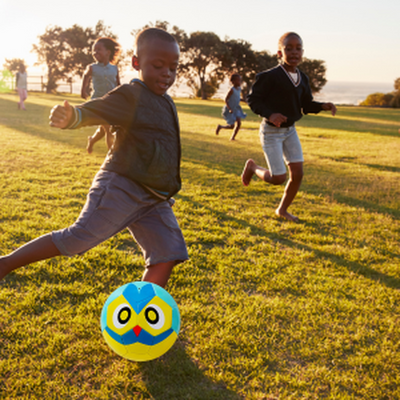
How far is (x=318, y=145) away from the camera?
12602 mm

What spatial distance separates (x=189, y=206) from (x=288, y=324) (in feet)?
9.26

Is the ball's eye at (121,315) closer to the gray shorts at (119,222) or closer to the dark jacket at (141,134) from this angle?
the gray shorts at (119,222)

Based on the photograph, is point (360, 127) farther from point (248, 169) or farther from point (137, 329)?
point (137, 329)

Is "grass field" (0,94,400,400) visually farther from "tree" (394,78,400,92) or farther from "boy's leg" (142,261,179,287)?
"tree" (394,78,400,92)

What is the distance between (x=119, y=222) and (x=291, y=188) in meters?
3.15

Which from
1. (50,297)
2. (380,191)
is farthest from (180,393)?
(380,191)

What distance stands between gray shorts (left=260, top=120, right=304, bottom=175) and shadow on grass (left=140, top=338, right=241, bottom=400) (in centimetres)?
297

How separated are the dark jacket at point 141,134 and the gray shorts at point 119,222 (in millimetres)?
89

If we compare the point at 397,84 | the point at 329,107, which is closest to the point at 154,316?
the point at 329,107

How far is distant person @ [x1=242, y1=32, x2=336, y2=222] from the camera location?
14.4 feet

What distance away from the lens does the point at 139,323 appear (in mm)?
2105

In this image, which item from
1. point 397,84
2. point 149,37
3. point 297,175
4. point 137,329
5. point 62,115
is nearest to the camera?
point 62,115

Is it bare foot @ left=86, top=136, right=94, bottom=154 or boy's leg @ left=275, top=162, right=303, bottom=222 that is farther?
bare foot @ left=86, top=136, right=94, bottom=154

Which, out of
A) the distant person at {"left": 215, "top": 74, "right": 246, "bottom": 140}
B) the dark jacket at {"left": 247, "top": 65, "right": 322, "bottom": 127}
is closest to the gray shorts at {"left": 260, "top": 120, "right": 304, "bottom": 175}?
the dark jacket at {"left": 247, "top": 65, "right": 322, "bottom": 127}
